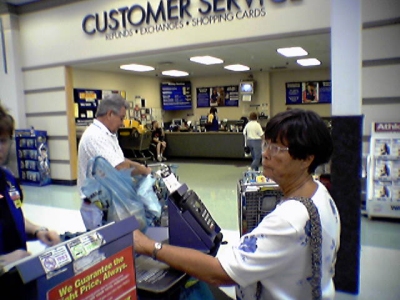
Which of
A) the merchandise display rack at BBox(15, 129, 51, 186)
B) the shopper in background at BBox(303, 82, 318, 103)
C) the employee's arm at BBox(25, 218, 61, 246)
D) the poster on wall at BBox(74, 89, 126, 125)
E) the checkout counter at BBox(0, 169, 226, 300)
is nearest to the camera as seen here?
the checkout counter at BBox(0, 169, 226, 300)

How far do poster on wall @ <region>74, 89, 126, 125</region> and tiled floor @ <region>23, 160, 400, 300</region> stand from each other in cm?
259

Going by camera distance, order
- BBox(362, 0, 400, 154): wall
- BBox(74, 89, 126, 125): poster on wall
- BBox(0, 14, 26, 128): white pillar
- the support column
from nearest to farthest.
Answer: the support column < BBox(362, 0, 400, 154): wall < BBox(0, 14, 26, 128): white pillar < BBox(74, 89, 126, 125): poster on wall

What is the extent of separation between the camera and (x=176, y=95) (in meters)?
12.4

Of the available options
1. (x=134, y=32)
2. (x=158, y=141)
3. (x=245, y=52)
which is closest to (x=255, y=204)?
(x=134, y=32)

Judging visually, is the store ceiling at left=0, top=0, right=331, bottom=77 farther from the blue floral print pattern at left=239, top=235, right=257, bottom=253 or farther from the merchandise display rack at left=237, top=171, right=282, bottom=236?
the blue floral print pattern at left=239, top=235, right=257, bottom=253

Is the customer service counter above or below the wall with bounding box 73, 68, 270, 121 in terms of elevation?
below

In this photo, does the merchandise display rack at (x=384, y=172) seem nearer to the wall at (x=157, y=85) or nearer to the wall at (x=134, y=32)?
the wall at (x=134, y=32)

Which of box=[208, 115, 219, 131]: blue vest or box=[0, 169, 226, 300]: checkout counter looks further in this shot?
box=[208, 115, 219, 131]: blue vest

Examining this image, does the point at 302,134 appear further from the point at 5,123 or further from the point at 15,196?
the point at 15,196

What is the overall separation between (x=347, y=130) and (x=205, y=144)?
741 centimetres

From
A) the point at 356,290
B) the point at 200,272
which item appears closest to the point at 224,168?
the point at 356,290

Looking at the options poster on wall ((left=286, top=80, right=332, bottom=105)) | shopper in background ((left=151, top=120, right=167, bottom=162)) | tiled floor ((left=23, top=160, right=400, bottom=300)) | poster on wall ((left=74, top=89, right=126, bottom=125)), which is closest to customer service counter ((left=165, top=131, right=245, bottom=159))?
shopper in background ((left=151, top=120, right=167, bottom=162))

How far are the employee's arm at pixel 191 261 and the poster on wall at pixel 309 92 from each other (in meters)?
10.8

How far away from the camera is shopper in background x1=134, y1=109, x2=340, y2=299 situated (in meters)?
1.01
